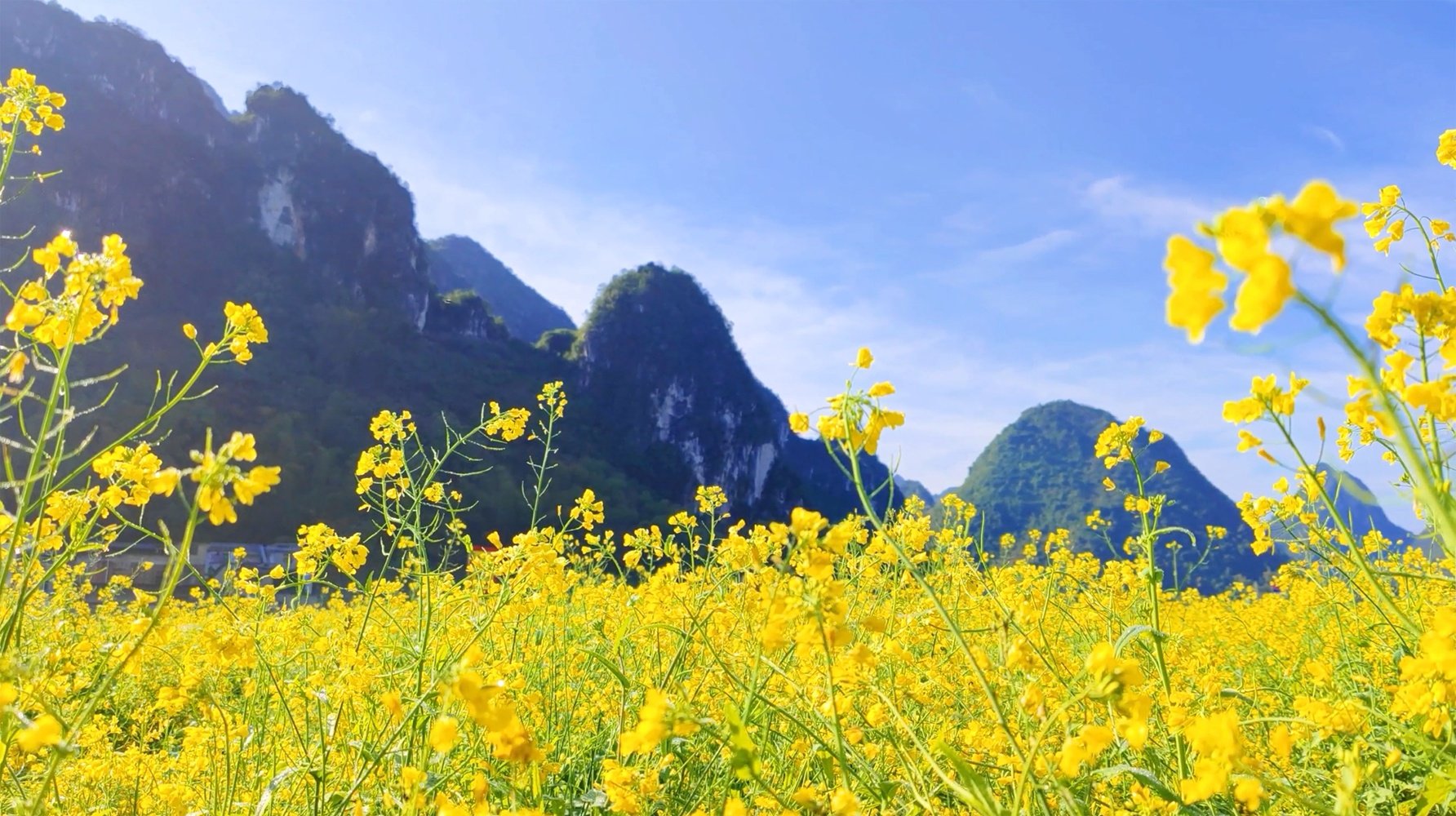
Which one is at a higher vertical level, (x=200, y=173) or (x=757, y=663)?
(x=200, y=173)

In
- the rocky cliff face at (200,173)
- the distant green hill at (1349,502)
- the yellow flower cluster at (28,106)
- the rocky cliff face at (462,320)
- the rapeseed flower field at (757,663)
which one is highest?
the rocky cliff face at (200,173)

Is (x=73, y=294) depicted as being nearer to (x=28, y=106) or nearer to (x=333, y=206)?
(x=28, y=106)

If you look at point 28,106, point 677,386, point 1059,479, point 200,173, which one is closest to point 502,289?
point 677,386

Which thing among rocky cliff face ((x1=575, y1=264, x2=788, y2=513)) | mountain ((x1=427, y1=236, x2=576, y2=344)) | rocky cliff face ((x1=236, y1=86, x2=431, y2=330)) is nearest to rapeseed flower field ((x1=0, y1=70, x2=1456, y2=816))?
rocky cliff face ((x1=575, y1=264, x2=788, y2=513))

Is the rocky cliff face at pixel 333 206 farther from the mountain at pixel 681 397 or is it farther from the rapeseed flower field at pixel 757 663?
the rapeseed flower field at pixel 757 663

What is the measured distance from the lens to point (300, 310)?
42.7m

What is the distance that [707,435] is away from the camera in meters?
61.8

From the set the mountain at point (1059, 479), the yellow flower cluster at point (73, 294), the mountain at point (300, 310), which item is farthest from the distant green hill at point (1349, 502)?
the mountain at point (1059, 479)

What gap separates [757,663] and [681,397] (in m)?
60.8

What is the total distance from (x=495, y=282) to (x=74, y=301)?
92.7 meters

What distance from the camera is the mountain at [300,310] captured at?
98.2 ft

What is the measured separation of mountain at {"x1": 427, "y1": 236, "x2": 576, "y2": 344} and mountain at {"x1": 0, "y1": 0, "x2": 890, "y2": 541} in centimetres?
2703

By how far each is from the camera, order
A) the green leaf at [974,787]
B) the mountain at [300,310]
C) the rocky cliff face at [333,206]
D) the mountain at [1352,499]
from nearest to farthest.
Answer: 1. the green leaf at [974,787]
2. the mountain at [1352,499]
3. the mountain at [300,310]
4. the rocky cliff face at [333,206]

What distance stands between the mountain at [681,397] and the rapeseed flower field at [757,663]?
161 ft
